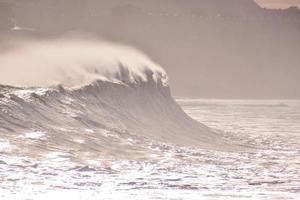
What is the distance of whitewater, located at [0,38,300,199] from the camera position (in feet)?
56.7

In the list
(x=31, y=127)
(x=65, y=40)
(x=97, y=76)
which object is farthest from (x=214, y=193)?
(x=65, y=40)

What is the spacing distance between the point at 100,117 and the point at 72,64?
334 inches

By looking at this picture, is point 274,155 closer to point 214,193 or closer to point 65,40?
point 214,193

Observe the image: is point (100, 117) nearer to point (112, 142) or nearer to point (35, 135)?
point (112, 142)

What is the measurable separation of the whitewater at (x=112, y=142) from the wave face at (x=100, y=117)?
5cm

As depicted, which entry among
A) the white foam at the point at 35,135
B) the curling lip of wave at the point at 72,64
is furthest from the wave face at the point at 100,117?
the curling lip of wave at the point at 72,64

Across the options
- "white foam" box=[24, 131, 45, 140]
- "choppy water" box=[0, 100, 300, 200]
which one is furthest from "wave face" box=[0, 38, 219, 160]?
"choppy water" box=[0, 100, 300, 200]

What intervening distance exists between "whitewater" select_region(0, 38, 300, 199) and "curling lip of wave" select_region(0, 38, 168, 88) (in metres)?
0.07

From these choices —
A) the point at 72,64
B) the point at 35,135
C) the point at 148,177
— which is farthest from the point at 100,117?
the point at 148,177

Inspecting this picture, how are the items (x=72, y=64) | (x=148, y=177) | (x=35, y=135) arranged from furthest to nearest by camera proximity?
(x=72, y=64) → (x=35, y=135) → (x=148, y=177)

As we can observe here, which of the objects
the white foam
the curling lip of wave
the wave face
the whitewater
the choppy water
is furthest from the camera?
the curling lip of wave

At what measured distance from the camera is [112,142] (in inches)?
936

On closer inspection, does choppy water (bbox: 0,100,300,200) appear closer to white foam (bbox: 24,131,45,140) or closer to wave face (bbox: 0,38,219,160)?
white foam (bbox: 24,131,45,140)

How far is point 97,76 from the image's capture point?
3419 centimetres
